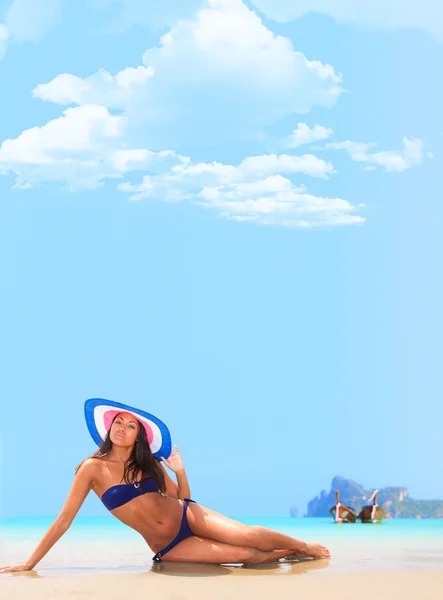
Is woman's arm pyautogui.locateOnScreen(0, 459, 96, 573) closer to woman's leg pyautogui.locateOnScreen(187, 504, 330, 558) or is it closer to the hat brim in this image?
the hat brim

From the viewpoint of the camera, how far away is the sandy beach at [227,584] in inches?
157

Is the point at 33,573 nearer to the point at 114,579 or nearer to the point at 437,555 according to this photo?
the point at 114,579

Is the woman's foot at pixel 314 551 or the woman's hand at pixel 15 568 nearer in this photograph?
the woman's hand at pixel 15 568

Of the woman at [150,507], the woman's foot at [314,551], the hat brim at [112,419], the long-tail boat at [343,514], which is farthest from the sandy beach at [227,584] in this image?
the long-tail boat at [343,514]

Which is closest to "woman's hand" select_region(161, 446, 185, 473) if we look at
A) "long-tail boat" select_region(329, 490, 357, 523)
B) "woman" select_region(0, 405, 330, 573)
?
"woman" select_region(0, 405, 330, 573)

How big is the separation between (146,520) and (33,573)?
0.74 meters

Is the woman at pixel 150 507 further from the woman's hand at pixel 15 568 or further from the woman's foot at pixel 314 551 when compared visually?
the woman's foot at pixel 314 551

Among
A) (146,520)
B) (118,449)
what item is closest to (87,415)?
(118,449)

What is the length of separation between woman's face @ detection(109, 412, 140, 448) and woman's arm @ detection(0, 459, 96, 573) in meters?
0.21

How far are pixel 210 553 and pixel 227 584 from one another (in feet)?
2.57

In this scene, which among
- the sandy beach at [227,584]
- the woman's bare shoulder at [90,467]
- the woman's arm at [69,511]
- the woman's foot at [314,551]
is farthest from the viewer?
the woman's foot at [314,551]

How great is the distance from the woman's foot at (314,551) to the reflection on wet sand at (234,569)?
12cm

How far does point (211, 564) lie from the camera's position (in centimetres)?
509

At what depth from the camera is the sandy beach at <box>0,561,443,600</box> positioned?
3.98 metres
